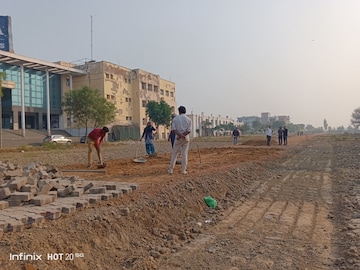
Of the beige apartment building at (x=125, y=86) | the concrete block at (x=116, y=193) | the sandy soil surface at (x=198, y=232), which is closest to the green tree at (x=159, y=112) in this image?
the beige apartment building at (x=125, y=86)

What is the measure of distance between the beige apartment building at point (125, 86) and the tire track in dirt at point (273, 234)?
169ft

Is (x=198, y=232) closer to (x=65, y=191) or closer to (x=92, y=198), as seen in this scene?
(x=92, y=198)

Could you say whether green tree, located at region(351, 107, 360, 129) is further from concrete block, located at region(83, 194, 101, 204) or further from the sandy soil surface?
concrete block, located at region(83, 194, 101, 204)

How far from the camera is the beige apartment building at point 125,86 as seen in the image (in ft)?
184

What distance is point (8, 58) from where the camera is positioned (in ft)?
141

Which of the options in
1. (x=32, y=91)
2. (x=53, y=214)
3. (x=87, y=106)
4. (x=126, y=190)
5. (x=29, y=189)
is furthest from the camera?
(x=32, y=91)

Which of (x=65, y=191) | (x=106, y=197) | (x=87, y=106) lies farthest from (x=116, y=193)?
(x=87, y=106)

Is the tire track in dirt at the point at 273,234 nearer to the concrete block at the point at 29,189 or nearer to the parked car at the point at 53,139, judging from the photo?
the concrete block at the point at 29,189

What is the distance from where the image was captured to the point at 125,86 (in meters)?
61.8

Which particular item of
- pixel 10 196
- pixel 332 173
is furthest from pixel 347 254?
pixel 332 173

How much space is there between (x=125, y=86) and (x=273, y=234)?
59199mm

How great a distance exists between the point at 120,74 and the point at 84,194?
57230 millimetres

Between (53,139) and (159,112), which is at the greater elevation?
(159,112)

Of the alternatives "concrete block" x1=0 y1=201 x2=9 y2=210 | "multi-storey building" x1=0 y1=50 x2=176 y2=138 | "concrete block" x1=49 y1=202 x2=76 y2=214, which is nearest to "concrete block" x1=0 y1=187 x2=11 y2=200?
"concrete block" x1=0 y1=201 x2=9 y2=210
